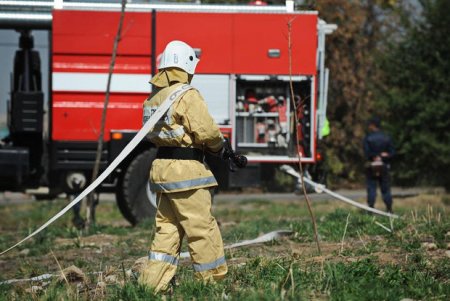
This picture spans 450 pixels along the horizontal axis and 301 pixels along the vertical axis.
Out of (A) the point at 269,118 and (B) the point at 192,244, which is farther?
(A) the point at 269,118

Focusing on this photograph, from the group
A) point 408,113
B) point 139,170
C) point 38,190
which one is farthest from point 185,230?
point 408,113

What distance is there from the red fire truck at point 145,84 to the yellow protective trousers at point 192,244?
5997mm

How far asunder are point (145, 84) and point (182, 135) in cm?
625

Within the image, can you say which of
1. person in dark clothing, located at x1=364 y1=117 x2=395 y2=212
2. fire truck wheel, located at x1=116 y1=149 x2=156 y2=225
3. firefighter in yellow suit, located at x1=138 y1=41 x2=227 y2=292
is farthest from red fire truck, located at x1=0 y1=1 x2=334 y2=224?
firefighter in yellow suit, located at x1=138 y1=41 x2=227 y2=292

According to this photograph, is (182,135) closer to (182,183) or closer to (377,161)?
(182,183)

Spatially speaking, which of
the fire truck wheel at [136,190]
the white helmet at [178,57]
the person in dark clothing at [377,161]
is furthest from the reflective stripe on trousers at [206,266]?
the person in dark clothing at [377,161]

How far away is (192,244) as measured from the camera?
22.5ft

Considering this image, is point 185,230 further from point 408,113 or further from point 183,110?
point 408,113

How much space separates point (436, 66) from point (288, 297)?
19.7 metres

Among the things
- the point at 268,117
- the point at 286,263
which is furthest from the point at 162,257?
the point at 268,117

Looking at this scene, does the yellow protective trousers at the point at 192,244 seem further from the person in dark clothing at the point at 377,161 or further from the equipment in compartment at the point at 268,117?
the person in dark clothing at the point at 377,161

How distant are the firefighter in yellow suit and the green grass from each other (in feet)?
0.56

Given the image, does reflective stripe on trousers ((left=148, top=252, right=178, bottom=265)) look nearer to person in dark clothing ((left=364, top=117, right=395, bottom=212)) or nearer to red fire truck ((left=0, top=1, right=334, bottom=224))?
red fire truck ((left=0, top=1, right=334, bottom=224))

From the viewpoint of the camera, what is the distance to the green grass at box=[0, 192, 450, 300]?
6.26 metres
